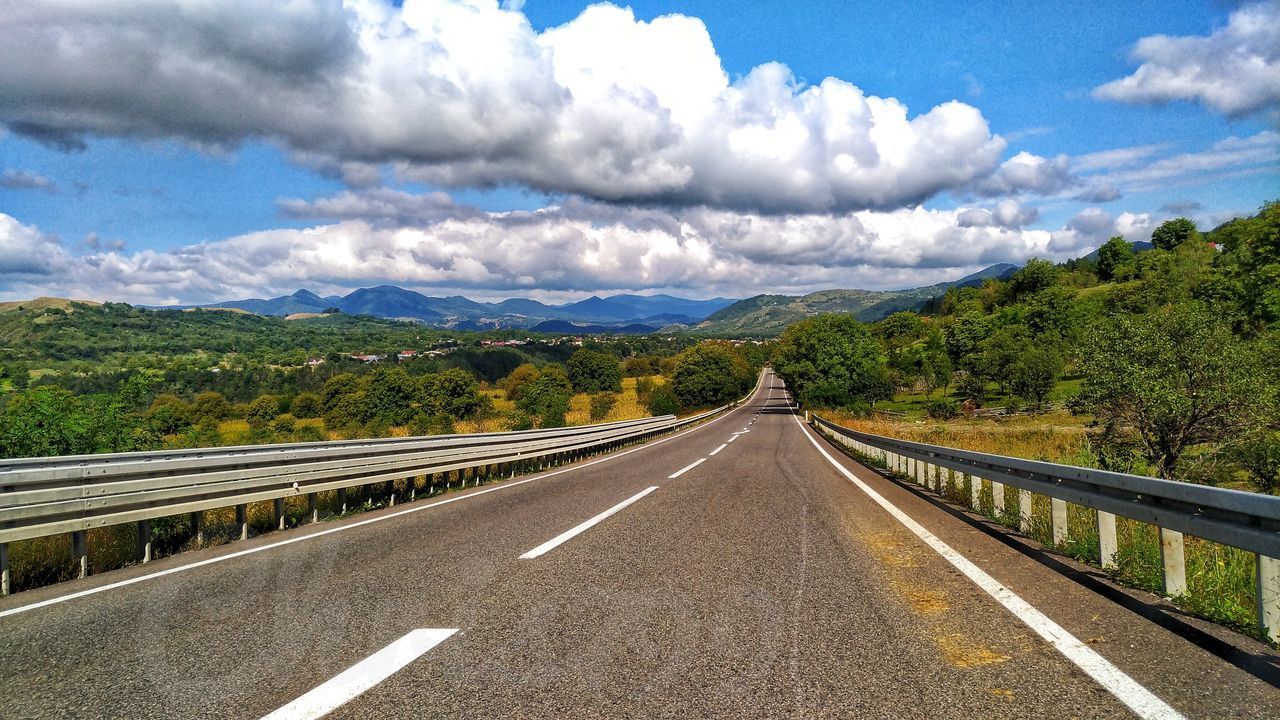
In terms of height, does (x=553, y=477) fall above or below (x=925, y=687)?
below

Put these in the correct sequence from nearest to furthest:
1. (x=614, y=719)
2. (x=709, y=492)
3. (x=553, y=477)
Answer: (x=614, y=719) < (x=709, y=492) < (x=553, y=477)

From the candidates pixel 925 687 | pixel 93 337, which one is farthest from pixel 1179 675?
pixel 93 337

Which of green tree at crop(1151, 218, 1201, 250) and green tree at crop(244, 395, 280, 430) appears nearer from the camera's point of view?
green tree at crop(244, 395, 280, 430)

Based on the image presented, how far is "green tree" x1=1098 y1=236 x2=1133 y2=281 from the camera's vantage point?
129375mm

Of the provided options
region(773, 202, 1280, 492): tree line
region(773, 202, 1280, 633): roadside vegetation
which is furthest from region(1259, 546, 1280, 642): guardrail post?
region(773, 202, 1280, 492): tree line

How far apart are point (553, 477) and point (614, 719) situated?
38.2 ft

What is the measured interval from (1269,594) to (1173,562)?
836mm

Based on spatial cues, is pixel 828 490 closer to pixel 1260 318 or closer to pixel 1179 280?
pixel 1260 318

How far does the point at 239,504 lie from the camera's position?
7641 millimetres

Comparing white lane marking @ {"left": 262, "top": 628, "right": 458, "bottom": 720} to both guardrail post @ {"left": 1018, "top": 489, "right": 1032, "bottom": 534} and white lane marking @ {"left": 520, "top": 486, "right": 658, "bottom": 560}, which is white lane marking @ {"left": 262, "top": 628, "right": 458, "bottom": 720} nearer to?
white lane marking @ {"left": 520, "top": 486, "right": 658, "bottom": 560}

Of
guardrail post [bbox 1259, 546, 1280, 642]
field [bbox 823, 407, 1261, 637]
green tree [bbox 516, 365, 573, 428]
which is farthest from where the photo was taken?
green tree [bbox 516, 365, 573, 428]

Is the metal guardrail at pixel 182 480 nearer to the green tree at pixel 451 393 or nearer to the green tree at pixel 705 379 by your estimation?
the green tree at pixel 705 379

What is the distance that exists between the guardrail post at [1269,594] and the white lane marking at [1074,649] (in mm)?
1023

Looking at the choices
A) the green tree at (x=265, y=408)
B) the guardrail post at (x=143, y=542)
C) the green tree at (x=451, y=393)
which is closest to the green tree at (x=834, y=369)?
the green tree at (x=451, y=393)
